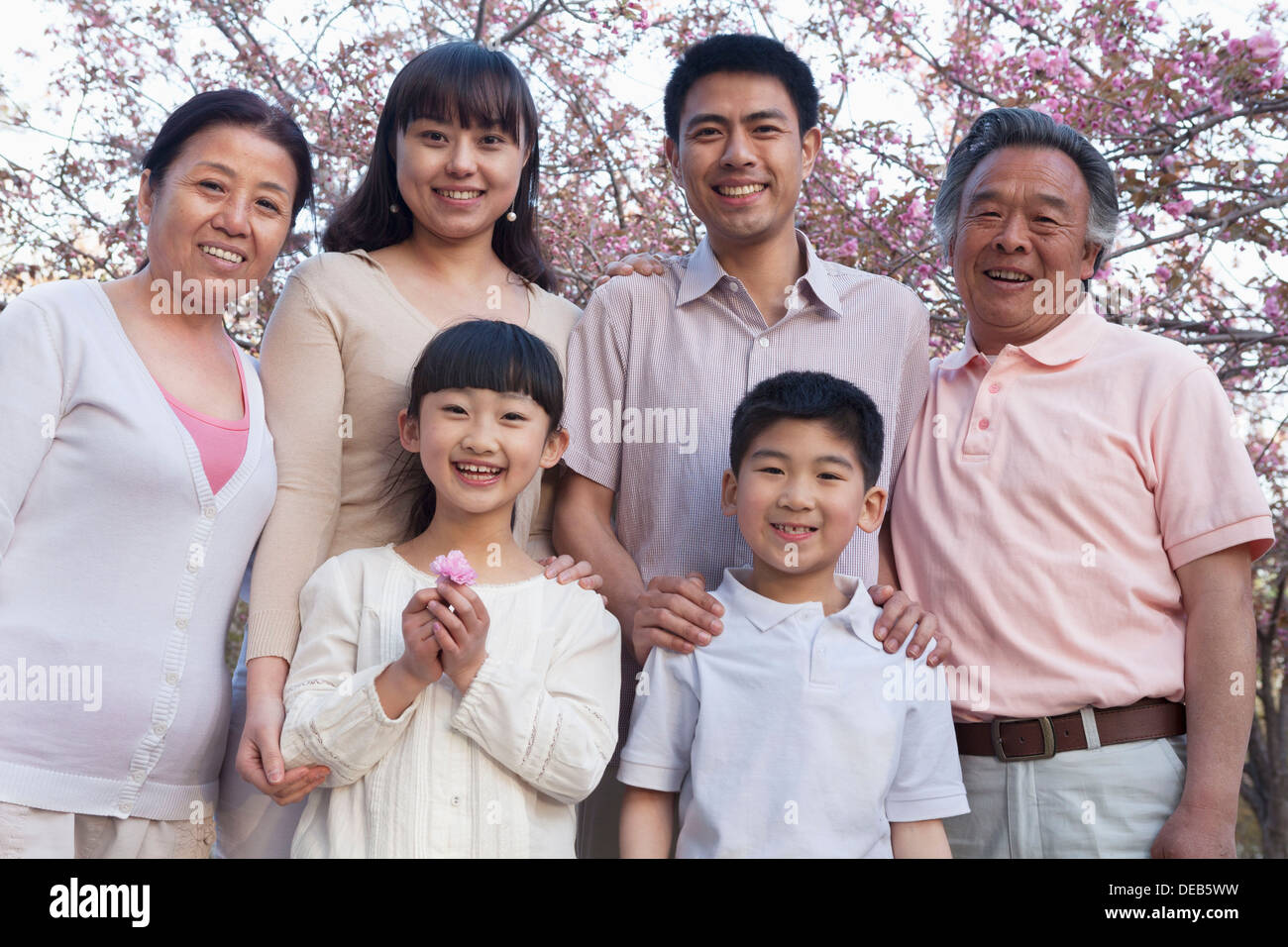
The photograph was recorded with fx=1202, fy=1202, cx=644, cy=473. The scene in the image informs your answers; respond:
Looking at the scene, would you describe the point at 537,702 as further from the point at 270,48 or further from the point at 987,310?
the point at 270,48

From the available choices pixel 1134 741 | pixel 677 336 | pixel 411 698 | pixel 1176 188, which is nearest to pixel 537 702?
pixel 411 698

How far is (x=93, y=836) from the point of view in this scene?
2344mm

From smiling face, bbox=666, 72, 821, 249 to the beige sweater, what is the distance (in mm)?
729

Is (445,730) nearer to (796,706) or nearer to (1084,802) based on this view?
(796,706)

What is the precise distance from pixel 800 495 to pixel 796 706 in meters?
0.42

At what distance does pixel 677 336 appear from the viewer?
2.85 meters

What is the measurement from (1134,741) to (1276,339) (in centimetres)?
310

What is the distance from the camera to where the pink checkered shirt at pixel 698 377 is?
276cm

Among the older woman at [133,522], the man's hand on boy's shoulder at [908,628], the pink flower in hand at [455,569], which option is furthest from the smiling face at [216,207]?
the man's hand on boy's shoulder at [908,628]

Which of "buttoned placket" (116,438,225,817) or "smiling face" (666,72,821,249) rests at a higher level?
"smiling face" (666,72,821,249)

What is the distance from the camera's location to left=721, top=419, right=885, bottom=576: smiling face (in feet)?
7.98

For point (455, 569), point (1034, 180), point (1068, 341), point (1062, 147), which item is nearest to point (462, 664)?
point (455, 569)

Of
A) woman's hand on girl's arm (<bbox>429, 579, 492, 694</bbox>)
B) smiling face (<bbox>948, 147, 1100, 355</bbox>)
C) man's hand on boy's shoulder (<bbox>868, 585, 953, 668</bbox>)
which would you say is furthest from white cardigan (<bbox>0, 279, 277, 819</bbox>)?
smiling face (<bbox>948, 147, 1100, 355</bbox>)

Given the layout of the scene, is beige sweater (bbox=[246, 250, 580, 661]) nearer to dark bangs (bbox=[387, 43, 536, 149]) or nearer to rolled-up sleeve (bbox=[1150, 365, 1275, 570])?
dark bangs (bbox=[387, 43, 536, 149])
